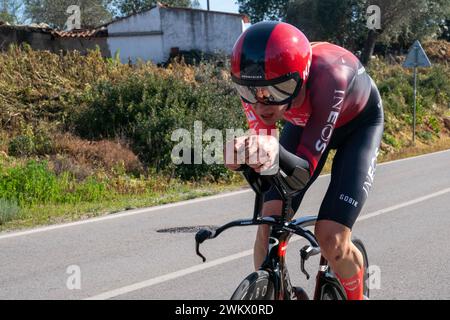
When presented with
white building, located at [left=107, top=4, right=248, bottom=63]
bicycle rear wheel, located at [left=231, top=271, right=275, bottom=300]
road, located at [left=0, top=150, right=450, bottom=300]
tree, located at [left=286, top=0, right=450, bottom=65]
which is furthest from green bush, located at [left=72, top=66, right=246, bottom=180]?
tree, located at [left=286, top=0, right=450, bottom=65]

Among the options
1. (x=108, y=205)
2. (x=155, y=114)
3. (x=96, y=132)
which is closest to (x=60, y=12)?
(x=96, y=132)

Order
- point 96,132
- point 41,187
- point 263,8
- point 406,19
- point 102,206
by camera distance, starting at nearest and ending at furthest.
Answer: point 102,206 < point 41,187 < point 96,132 < point 406,19 < point 263,8

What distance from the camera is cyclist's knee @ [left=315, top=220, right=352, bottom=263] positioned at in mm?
3670

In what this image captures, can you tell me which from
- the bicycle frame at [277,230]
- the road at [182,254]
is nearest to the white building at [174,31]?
the road at [182,254]

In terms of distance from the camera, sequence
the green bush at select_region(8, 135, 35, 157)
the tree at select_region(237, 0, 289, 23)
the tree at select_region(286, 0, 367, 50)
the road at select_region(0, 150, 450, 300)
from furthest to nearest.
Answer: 1. the tree at select_region(237, 0, 289, 23)
2. the tree at select_region(286, 0, 367, 50)
3. the green bush at select_region(8, 135, 35, 157)
4. the road at select_region(0, 150, 450, 300)

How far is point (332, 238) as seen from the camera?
3.66 meters

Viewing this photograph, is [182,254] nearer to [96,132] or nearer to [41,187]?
[41,187]

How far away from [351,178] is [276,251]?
0.71m

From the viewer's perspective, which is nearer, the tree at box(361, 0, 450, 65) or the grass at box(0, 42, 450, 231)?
the grass at box(0, 42, 450, 231)

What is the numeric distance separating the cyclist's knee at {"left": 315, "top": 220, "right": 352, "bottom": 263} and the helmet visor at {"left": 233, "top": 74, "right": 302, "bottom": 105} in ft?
2.48

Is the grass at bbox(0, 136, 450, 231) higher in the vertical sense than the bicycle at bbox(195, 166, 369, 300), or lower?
lower

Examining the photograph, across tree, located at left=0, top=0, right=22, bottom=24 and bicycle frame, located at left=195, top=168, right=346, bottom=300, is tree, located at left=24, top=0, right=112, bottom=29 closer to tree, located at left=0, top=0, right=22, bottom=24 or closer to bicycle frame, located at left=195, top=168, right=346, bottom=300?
tree, located at left=0, top=0, right=22, bottom=24

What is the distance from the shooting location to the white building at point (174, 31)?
3478cm
